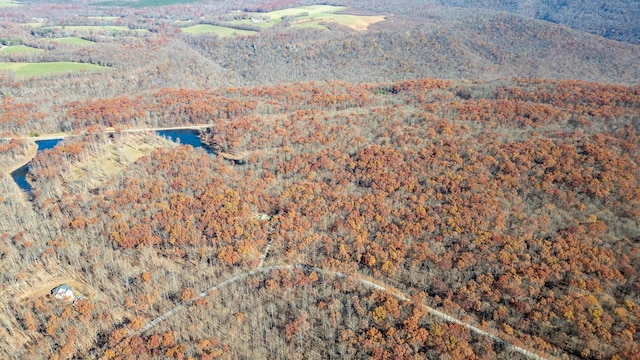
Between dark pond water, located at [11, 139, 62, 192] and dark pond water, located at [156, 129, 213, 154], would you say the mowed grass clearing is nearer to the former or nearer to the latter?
dark pond water, located at [156, 129, 213, 154]

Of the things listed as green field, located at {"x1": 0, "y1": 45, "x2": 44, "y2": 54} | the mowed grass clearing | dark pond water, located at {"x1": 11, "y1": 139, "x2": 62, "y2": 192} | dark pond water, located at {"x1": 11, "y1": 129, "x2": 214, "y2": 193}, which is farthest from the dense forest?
green field, located at {"x1": 0, "y1": 45, "x2": 44, "y2": 54}

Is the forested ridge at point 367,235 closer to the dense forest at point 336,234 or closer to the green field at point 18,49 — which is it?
the dense forest at point 336,234

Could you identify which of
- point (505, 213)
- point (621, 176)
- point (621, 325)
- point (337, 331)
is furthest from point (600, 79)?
point (337, 331)

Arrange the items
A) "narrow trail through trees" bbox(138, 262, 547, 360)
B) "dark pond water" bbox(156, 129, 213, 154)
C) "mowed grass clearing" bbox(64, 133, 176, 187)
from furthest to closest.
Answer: "dark pond water" bbox(156, 129, 213, 154)
"mowed grass clearing" bbox(64, 133, 176, 187)
"narrow trail through trees" bbox(138, 262, 547, 360)

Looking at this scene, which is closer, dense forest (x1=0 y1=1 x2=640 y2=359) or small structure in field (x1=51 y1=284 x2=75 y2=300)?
dense forest (x1=0 y1=1 x2=640 y2=359)

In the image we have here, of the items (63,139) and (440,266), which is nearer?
(440,266)

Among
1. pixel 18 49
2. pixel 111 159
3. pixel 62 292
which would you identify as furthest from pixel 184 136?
pixel 18 49

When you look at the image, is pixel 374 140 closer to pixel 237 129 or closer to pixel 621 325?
pixel 237 129
